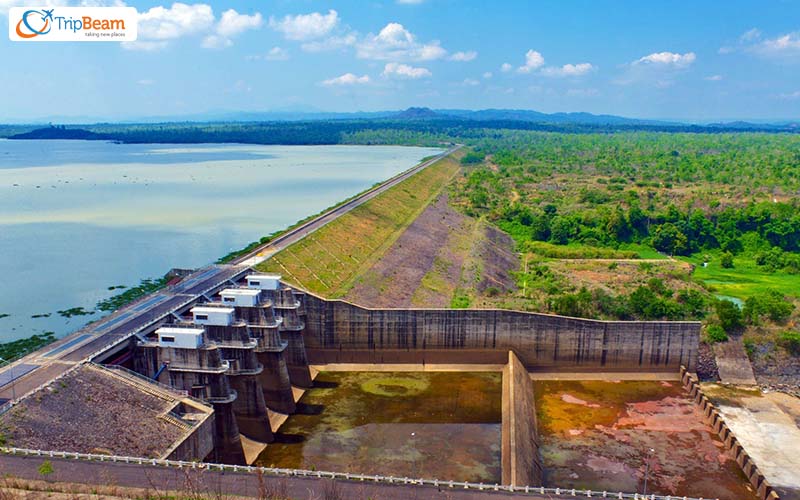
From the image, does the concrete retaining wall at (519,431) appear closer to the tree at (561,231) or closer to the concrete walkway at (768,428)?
the concrete walkway at (768,428)

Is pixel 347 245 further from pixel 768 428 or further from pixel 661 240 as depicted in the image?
pixel 661 240

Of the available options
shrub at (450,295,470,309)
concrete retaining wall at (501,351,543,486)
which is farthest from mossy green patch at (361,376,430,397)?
shrub at (450,295,470,309)

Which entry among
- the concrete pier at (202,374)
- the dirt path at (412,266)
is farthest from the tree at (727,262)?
the concrete pier at (202,374)

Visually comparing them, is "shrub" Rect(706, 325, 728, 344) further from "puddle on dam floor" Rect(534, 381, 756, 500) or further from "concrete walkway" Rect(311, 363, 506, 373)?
"concrete walkway" Rect(311, 363, 506, 373)

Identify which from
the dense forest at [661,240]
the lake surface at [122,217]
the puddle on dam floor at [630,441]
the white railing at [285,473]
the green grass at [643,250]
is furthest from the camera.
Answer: the green grass at [643,250]

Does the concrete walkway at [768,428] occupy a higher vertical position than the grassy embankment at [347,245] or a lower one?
lower

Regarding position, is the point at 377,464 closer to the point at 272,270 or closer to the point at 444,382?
the point at 444,382
